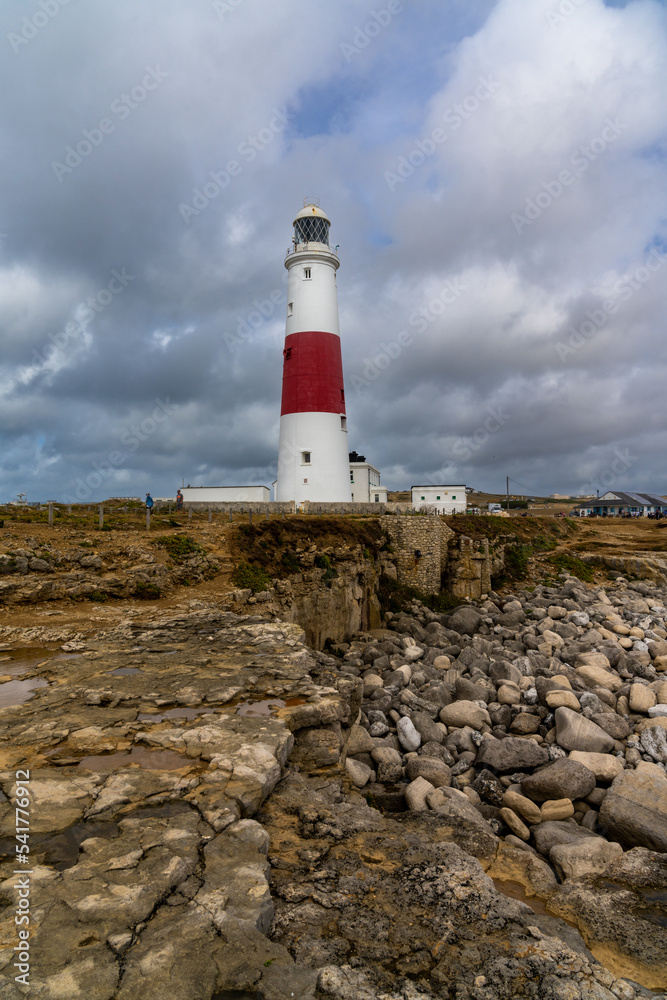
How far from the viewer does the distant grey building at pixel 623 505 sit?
68000mm

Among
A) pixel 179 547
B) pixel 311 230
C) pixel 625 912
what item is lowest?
pixel 625 912

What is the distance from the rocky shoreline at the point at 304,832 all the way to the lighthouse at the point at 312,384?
665 inches

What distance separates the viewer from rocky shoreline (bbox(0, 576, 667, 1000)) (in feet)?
12.4

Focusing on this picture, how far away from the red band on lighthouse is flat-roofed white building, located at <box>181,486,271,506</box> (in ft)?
19.0

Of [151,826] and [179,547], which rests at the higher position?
[179,547]

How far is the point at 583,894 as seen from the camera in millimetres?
7062

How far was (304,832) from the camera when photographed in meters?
5.60

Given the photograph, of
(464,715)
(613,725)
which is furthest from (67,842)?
(613,725)

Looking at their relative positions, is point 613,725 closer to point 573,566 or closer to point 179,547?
point 179,547

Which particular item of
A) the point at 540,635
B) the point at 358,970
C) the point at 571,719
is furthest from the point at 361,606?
the point at 358,970

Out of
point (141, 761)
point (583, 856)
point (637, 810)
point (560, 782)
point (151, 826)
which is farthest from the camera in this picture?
point (560, 782)

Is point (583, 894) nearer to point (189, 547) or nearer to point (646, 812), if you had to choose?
point (646, 812)

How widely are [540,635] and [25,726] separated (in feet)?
65.7

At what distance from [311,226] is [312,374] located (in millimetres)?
9411
